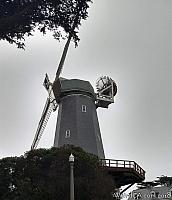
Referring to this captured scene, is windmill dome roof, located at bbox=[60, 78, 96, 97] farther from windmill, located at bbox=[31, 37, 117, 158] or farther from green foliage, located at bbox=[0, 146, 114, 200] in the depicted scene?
green foliage, located at bbox=[0, 146, 114, 200]

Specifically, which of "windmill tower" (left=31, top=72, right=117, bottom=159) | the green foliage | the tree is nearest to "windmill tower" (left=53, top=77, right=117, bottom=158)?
"windmill tower" (left=31, top=72, right=117, bottom=159)

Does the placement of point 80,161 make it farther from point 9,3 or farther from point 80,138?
point 9,3

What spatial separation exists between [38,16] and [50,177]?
22159mm

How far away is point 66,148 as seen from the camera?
36.0 metres

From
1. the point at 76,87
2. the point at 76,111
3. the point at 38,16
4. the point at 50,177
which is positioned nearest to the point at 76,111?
the point at 76,111

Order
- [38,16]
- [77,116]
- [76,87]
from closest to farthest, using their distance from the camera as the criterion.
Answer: [38,16] < [77,116] < [76,87]

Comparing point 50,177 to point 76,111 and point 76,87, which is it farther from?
point 76,87

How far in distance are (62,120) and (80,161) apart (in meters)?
16.8

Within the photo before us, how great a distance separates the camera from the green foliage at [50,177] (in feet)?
104

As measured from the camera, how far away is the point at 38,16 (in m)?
12.0

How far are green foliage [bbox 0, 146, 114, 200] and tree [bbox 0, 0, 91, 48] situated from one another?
2046cm

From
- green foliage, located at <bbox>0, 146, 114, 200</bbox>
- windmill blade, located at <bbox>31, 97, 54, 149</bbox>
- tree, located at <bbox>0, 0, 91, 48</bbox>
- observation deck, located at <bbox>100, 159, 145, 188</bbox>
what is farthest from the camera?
windmill blade, located at <bbox>31, 97, 54, 149</bbox>

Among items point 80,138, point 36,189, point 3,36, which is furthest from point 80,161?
point 3,36

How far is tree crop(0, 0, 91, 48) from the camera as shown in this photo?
11.6m
